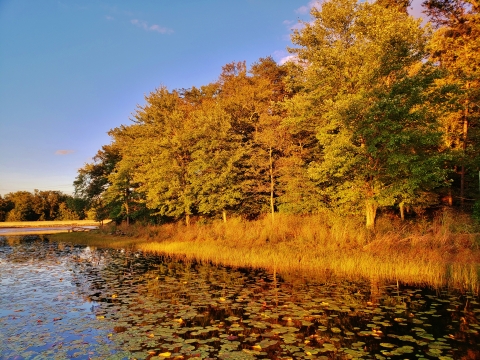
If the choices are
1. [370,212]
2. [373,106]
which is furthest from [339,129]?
[370,212]

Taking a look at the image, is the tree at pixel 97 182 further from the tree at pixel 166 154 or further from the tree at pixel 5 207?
the tree at pixel 5 207

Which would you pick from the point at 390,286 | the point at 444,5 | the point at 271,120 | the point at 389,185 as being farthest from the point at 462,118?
the point at 390,286

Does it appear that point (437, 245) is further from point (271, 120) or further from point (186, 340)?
point (271, 120)

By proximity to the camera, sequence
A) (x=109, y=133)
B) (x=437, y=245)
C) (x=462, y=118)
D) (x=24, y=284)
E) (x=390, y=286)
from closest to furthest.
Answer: (x=390, y=286), (x=24, y=284), (x=437, y=245), (x=462, y=118), (x=109, y=133)

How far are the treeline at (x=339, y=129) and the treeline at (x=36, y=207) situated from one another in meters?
61.2

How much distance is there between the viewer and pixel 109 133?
167ft

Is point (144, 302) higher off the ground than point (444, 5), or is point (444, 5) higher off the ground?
point (444, 5)

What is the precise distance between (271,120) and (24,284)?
19.6 metres

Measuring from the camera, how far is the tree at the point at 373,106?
1520 cm

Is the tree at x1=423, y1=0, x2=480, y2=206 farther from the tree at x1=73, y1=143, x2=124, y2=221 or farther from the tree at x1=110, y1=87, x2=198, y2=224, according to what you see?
the tree at x1=73, y1=143, x2=124, y2=221

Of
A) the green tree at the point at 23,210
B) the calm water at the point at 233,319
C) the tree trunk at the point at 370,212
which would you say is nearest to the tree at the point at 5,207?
the green tree at the point at 23,210

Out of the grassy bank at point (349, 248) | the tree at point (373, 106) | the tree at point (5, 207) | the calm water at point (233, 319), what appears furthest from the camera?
the tree at point (5, 207)

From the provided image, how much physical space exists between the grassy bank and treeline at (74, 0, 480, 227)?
6.46 ft

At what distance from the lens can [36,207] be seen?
89000 millimetres
